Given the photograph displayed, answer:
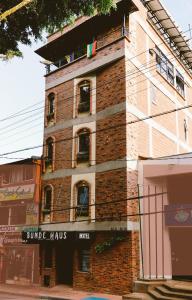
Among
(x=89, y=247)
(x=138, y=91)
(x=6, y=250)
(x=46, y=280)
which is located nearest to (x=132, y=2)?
(x=138, y=91)

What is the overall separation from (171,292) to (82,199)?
7.34 m

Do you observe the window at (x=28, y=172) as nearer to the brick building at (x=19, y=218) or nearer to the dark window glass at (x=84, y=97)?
the brick building at (x=19, y=218)

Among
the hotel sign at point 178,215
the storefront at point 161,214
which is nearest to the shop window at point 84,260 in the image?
the storefront at point 161,214

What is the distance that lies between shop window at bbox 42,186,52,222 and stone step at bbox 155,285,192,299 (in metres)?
8.43

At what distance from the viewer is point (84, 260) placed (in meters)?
20.3

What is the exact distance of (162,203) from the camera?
19500mm

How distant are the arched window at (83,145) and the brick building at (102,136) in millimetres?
61

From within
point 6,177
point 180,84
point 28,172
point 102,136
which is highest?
point 180,84

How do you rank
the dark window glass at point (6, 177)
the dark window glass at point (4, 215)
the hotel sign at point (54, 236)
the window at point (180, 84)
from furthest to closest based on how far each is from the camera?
1. the dark window glass at point (6, 177)
2. the window at point (180, 84)
3. the dark window glass at point (4, 215)
4. the hotel sign at point (54, 236)

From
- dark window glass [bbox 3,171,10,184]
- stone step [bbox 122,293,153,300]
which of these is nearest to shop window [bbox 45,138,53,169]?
dark window glass [bbox 3,171,10,184]

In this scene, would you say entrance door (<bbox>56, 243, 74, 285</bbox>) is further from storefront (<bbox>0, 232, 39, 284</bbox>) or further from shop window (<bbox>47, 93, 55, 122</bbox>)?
shop window (<bbox>47, 93, 55, 122</bbox>)

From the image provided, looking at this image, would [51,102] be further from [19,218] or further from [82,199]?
[19,218]

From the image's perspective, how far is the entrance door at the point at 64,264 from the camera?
21.5 metres

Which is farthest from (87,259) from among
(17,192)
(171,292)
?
(17,192)
